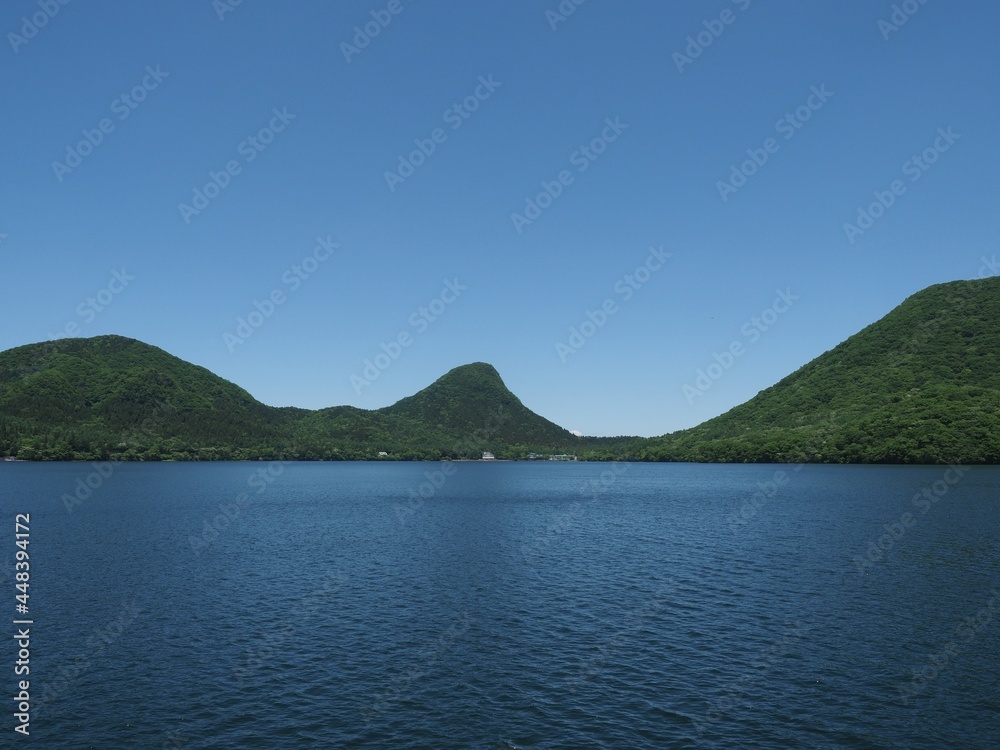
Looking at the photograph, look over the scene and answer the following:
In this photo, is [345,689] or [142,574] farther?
[142,574]

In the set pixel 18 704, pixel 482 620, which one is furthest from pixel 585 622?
pixel 18 704

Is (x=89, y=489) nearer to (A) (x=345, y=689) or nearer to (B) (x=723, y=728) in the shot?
(A) (x=345, y=689)

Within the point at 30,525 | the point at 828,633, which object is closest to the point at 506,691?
the point at 828,633

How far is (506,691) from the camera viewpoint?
3203cm

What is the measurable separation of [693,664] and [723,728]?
26.4ft

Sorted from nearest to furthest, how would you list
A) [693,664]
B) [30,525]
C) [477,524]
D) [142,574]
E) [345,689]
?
[345,689], [693,664], [142,574], [30,525], [477,524]

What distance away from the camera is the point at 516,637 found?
40.9 meters

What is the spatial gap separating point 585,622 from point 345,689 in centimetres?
1839

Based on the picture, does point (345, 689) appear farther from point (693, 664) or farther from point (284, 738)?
point (693, 664)

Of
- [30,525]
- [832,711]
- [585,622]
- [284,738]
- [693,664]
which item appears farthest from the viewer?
[30,525]

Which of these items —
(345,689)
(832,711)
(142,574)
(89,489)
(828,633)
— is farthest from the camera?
(89,489)

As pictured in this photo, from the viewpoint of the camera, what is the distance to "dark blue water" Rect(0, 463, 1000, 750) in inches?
1093

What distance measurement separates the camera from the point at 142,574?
2320 inches

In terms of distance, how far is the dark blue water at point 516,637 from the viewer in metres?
27.8
